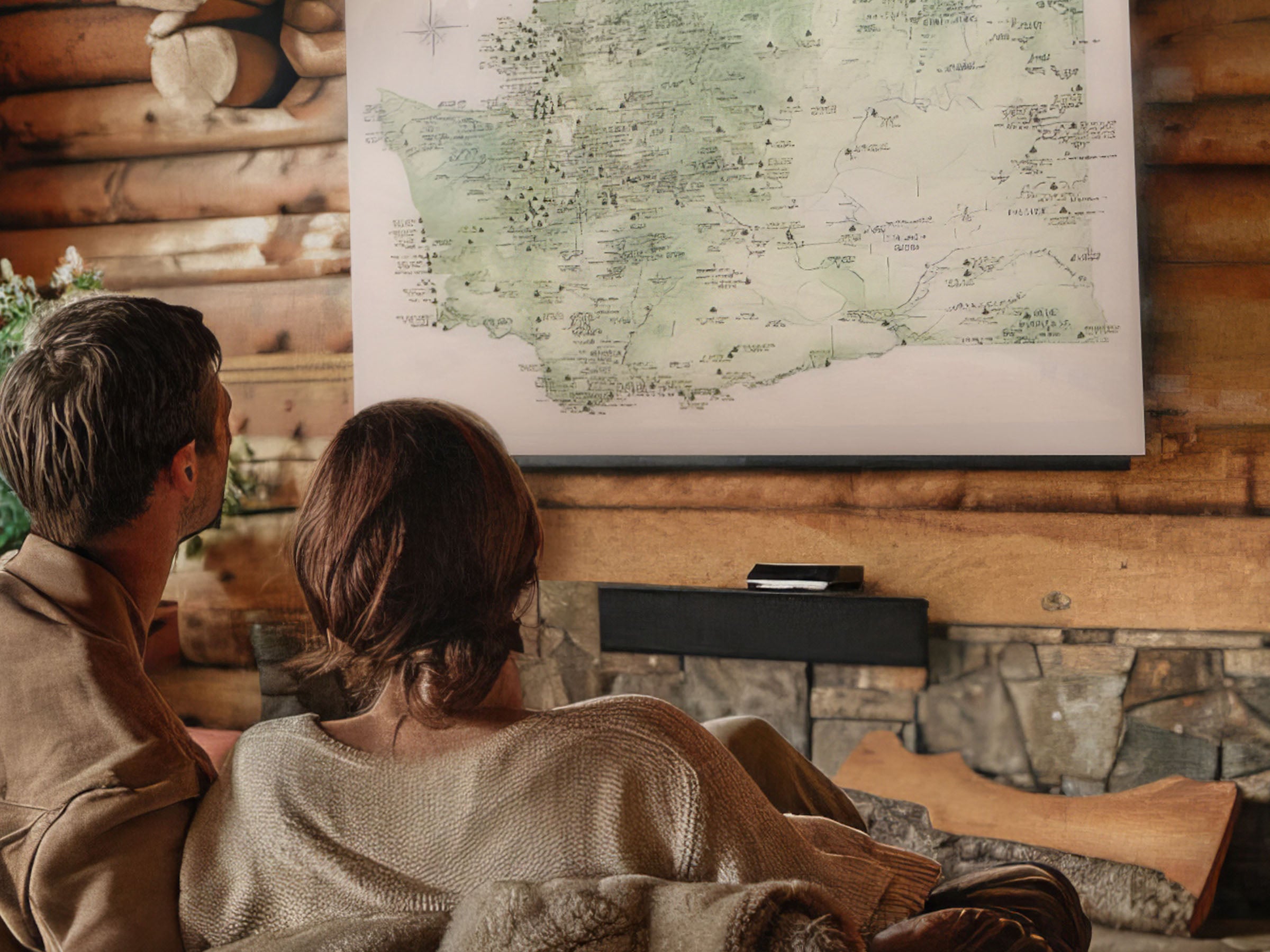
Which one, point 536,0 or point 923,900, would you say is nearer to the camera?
point 923,900

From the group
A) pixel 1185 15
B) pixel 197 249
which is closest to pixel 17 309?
pixel 197 249

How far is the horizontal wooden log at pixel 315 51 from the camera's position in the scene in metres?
2.89

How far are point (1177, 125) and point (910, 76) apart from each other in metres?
0.57

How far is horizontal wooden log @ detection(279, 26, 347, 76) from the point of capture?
9.48ft

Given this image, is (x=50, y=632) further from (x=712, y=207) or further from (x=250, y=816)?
(x=712, y=207)

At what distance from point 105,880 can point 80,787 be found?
0.34 feet

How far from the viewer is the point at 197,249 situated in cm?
308

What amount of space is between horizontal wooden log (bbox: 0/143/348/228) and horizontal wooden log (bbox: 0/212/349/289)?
0.03 m

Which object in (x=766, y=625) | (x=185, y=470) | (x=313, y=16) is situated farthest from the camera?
(x=313, y=16)

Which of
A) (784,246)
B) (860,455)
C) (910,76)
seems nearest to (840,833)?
(860,455)

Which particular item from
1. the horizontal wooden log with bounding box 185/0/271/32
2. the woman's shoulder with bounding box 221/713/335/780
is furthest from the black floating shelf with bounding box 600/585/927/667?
the horizontal wooden log with bounding box 185/0/271/32

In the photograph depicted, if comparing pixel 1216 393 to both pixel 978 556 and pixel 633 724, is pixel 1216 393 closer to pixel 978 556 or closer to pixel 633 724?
pixel 978 556

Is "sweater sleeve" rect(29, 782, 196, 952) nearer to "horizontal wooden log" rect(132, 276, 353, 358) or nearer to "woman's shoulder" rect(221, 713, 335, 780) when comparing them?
"woman's shoulder" rect(221, 713, 335, 780)

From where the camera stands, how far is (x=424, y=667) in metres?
1.15
